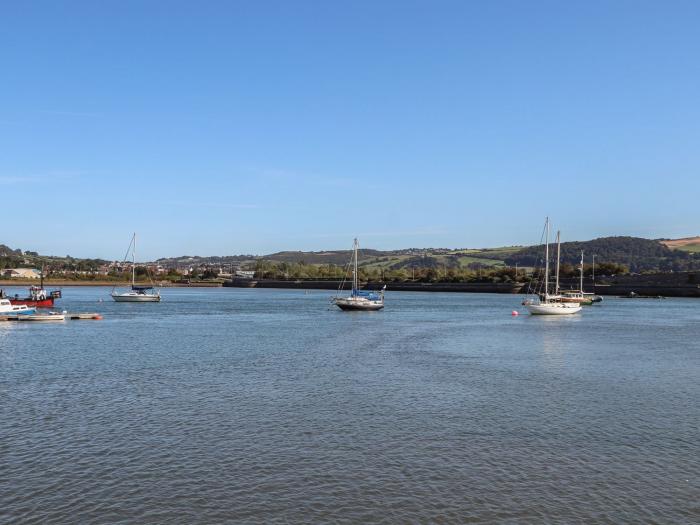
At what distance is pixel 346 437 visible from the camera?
2217 cm

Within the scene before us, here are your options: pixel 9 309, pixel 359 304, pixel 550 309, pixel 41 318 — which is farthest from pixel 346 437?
pixel 550 309

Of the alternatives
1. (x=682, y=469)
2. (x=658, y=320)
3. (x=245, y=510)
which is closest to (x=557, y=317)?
(x=658, y=320)

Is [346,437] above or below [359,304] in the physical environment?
below

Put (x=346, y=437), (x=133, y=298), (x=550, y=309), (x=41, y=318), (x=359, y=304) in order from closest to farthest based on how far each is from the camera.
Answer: (x=346, y=437)
(x=41, y=318)
(x=550, y=309)
(x=359, y=304)
(x=133, y=298)

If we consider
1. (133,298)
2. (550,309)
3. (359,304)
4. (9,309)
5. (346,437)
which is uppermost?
Answer: (550,309)

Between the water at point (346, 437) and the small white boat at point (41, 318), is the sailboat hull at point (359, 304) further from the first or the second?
the water at point (346, 437)

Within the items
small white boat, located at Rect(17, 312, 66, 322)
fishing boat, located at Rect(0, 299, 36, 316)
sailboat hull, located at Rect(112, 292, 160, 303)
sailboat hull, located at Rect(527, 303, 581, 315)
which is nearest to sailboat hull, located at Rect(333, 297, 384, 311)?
sailboat hull, located at Rect(527, 303, 581, 315)

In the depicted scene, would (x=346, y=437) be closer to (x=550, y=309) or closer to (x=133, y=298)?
(x=550, y=309)

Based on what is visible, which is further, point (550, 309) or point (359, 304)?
point (359, 304)

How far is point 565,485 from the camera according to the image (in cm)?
1759

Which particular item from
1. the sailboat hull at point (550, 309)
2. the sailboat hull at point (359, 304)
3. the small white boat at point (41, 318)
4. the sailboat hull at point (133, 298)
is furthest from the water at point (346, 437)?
the sailboat hull at point (133, 298)

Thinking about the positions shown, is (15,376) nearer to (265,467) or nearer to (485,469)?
(265,467)

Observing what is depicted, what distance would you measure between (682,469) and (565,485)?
3.91 meters

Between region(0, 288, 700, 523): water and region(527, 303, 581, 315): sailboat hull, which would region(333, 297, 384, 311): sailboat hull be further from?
region(0, 288, 700, 523): water
